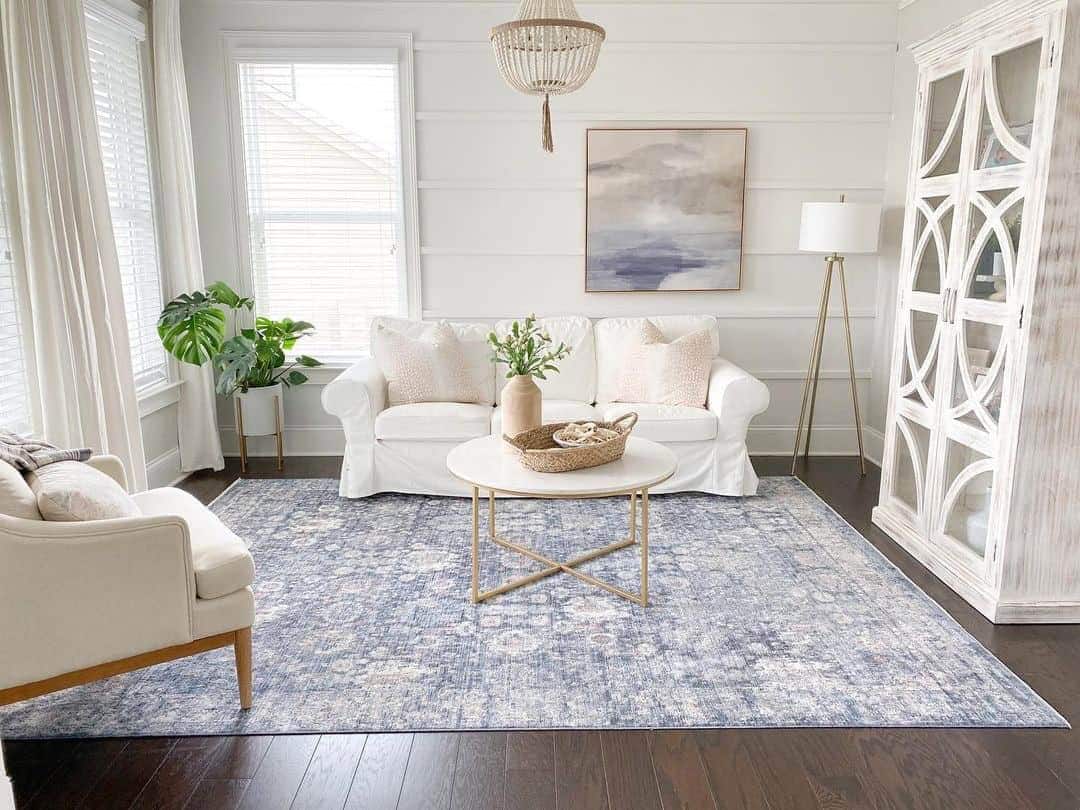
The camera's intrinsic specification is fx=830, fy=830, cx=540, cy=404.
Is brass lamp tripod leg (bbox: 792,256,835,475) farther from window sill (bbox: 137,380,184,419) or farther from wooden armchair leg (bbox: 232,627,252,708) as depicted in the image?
window sill (bbox: 137,380,184,419)

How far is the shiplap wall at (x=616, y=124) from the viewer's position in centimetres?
479

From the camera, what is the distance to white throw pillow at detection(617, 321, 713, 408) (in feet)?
14.5

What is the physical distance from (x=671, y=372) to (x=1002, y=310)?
1768mm

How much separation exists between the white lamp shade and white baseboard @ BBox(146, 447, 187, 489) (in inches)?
148

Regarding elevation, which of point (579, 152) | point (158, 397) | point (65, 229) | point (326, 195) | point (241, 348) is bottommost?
point (158, 397)

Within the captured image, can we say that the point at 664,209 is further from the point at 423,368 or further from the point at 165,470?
the point at 165,470

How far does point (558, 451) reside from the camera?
3033 millimetres

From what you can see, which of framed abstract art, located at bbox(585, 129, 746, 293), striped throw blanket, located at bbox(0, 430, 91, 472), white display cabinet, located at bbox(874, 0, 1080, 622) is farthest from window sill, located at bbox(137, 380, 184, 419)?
white display cabinet, located at bbox(874, 0, 1080, 622)

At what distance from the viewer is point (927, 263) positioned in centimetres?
351

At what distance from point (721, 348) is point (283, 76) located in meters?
3.07

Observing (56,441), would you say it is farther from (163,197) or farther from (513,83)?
(513,83)

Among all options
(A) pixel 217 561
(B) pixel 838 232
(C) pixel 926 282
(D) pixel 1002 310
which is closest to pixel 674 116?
(B) pixel 838 232

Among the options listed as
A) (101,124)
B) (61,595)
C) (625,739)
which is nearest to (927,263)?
(625,739)

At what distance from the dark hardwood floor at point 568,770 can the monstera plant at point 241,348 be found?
2470 millimetres
